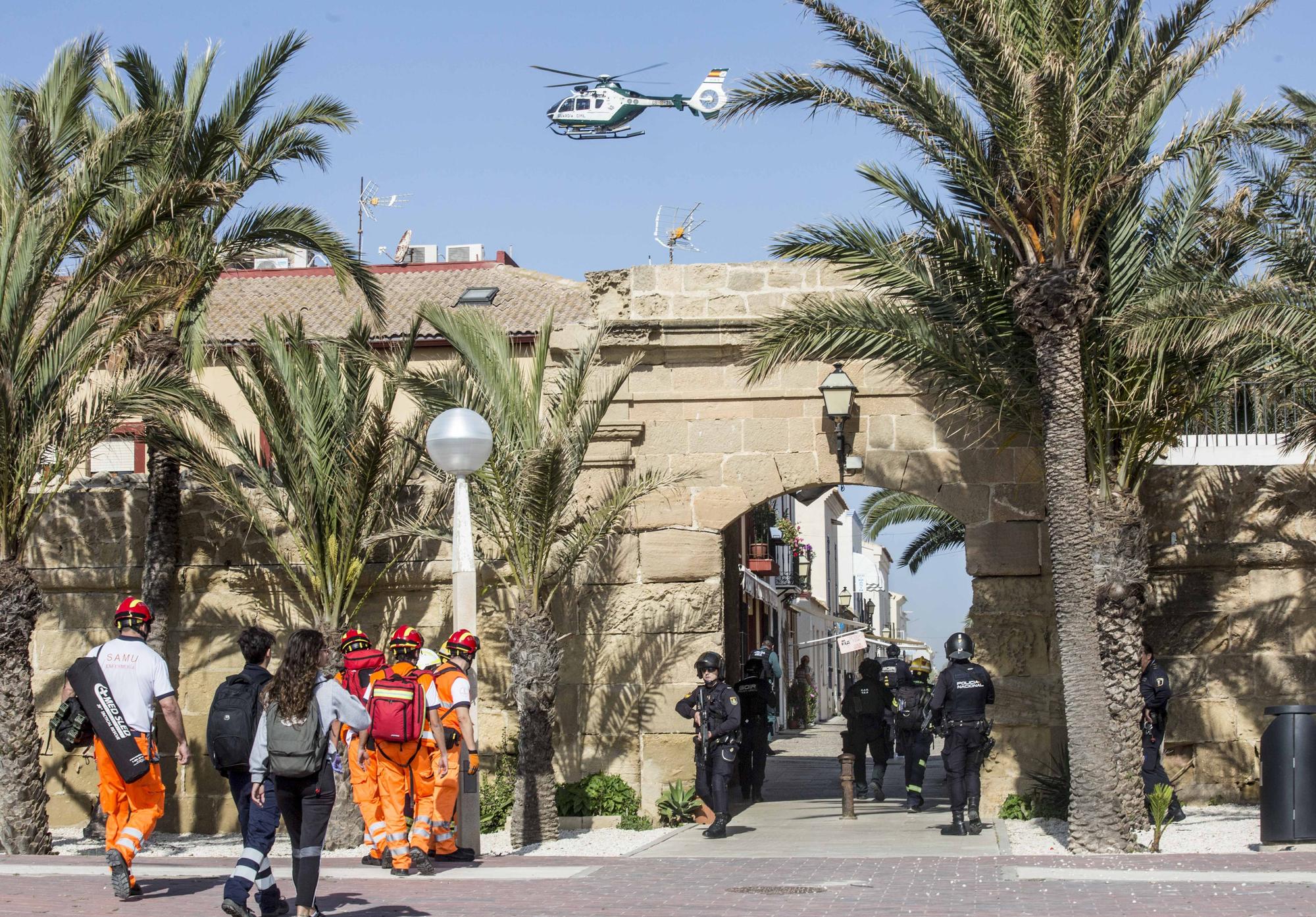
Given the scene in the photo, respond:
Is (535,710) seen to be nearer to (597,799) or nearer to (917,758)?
(597,799)

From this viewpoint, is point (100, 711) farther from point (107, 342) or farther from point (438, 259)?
point (438, 259)

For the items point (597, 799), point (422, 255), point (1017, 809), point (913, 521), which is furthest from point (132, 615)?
point (422, 255)

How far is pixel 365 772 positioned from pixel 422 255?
1068 inches

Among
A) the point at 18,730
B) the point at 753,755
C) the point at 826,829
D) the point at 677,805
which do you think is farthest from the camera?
the point at 753,755

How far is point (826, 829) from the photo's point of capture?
14.1m

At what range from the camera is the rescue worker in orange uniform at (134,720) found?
9.52 metres

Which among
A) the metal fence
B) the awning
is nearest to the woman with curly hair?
the metal fence

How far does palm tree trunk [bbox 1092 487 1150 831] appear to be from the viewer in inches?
480

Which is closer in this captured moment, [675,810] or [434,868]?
[434,868]

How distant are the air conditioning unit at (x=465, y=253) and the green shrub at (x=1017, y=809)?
23998mm

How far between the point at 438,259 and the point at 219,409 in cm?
2365

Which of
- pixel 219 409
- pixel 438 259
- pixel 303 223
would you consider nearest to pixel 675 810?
pixel 219 409

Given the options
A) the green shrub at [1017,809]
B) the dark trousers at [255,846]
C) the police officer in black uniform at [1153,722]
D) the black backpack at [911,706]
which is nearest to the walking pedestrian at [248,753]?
the dark trousers at [255,846]

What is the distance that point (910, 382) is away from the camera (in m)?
14.8
